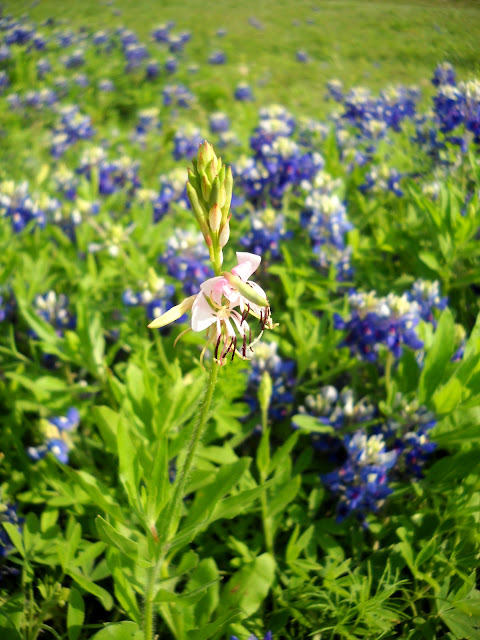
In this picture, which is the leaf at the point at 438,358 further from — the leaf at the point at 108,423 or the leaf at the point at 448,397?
the leaf at the point at 108,423

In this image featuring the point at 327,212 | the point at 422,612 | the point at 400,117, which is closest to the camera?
the point at 422,612

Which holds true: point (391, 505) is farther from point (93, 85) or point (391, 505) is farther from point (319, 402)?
point (93, 85)

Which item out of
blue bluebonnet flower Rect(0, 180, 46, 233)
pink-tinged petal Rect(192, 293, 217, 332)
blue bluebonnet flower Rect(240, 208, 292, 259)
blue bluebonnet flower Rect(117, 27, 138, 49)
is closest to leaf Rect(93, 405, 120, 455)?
pink-tinged petal Rect(192, 293, 217, 332)

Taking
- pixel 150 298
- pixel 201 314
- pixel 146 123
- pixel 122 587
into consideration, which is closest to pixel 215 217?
pixel 201 314

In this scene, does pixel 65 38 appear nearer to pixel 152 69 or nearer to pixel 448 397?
pixel 152 69

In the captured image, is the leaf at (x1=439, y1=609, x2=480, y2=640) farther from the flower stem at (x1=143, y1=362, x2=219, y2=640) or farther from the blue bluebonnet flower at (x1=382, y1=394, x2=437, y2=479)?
the flower stem at (x1=143, y1=362, x2=219, y2=640)

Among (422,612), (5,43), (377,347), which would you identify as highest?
(5,43)

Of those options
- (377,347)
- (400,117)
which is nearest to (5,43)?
(400,117)
